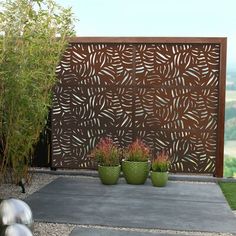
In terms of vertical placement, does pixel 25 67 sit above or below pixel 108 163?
above

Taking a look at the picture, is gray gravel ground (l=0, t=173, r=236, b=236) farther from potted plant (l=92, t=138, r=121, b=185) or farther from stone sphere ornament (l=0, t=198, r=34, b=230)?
potted plant (l=92, t=138, r=121, b=185)

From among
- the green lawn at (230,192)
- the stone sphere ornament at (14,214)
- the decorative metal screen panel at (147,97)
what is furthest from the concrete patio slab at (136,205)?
the stone sphere ornament at (14,214)

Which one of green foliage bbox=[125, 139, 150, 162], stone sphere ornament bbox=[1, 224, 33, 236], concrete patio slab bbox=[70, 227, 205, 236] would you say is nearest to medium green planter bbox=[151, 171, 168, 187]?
green foliage bbox=[125, 139, 150, 162]

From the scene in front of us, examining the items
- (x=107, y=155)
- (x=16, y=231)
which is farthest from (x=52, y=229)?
(x=107, y=155)

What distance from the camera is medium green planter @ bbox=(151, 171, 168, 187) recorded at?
19.6 feet

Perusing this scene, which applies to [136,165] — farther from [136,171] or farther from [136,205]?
[136,205]

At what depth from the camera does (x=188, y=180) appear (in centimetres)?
652

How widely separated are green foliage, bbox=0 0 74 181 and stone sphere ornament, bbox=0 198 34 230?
49.4 inches

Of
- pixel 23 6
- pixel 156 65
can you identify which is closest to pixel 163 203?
pixel 156 65

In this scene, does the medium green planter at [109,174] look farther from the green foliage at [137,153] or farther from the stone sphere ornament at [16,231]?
the stone sphere ornament at [16,231]

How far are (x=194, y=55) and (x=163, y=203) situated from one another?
2.33 meters

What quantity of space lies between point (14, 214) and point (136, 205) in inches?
68.8

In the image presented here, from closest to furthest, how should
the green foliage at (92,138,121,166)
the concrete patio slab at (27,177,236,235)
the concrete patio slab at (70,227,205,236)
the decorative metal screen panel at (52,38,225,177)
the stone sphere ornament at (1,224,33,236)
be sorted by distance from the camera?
1. the stone sphere ornament at (1,224,33,236)
2. the concrete patio slab at (70,227,205,236)
3. the concrete patio slab at (27,177,236,235)
4. the green foliage at (92,138,121,166)
5. the decorative metal screen panel at (52,38,225,177)

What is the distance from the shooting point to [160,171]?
6051 millimetres
